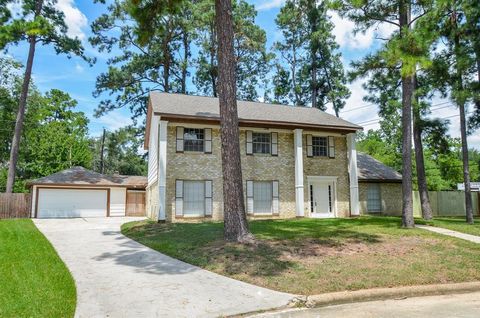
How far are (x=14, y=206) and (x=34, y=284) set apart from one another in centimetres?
1889

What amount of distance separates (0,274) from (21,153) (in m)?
33.9

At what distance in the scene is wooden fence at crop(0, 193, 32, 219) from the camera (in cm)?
2188

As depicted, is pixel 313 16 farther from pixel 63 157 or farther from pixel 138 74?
pixel 63 157

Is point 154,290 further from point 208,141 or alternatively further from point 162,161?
point 208,141

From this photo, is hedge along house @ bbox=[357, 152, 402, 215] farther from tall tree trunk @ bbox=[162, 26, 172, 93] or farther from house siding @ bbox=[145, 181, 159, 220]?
tall tree trunk @ bbox=[162, 26, 172, 93]

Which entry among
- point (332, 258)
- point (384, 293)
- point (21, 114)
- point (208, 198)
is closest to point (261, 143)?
point (208, 198)

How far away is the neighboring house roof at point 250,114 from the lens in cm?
1734

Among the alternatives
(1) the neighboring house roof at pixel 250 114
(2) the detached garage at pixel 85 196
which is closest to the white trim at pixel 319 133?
(1) the neighboring house roof at pixel 250 114

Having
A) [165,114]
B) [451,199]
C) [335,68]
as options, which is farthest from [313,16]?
[165,114]

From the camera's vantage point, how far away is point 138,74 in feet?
99.6

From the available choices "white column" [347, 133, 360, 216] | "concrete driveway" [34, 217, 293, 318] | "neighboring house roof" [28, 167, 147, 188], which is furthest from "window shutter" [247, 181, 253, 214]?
"neighboring house roof" [28, 167, 147, 188]

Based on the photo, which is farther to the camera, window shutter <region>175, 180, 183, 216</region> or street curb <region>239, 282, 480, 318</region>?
window shutter <region>175, 180, 183, 216</region>

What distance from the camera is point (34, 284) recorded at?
6.05 meters

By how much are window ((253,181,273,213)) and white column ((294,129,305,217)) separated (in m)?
1.37
